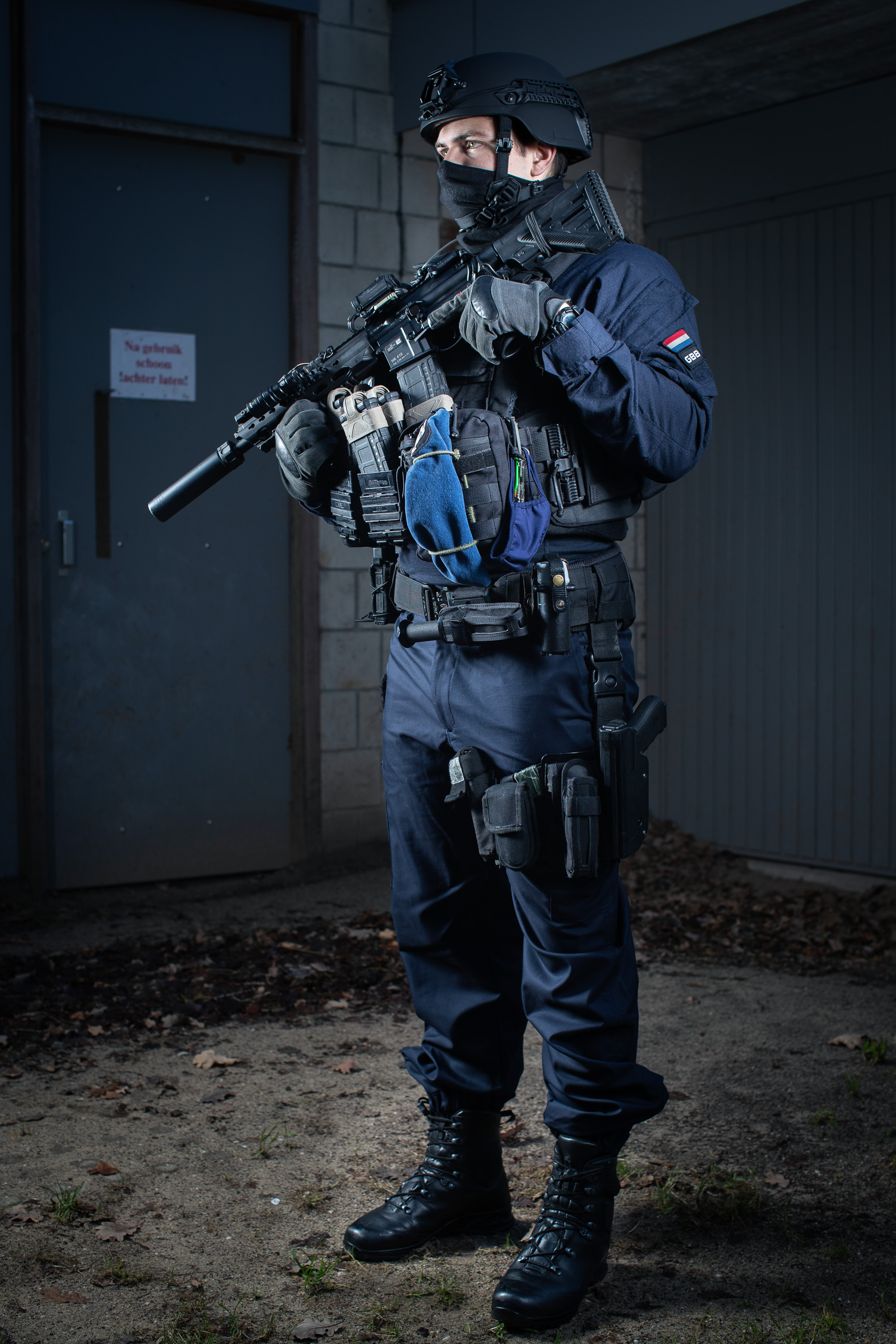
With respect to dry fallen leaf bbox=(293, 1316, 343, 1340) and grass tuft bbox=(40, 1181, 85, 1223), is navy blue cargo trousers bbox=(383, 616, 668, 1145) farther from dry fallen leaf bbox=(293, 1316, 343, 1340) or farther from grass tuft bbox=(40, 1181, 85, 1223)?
grass tuft bbox=(40, 1181, 85, 1223)

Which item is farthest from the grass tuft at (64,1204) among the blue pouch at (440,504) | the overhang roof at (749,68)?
the overhang roof at (749,68)

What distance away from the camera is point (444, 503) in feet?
7.71

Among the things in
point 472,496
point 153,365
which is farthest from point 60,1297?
point 153,365

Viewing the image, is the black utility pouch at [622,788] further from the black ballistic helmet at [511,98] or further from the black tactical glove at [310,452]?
the black ballistic helmet at [511,98]

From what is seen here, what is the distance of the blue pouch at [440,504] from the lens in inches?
92.5

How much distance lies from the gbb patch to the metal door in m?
3.48

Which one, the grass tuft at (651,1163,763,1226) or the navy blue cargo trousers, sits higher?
the navy blue cargo trousers

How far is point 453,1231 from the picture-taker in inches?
105

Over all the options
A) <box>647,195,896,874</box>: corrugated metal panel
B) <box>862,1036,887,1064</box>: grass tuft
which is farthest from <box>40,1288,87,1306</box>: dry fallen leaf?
<box>647,195,896,874</box>: corrugated metal panel

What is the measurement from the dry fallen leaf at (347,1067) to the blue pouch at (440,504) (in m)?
1.78

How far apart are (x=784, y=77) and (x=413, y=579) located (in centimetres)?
396

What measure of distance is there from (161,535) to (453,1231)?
3.59 metres

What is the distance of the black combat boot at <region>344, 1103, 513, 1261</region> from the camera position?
2.56 meters

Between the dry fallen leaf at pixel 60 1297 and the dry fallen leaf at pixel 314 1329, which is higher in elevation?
the dry fallen leaf at pixel 314 1329
